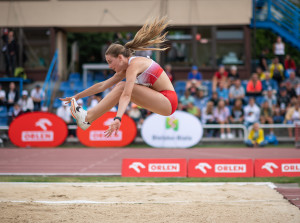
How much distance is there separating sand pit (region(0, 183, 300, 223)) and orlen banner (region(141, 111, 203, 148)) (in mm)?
6300

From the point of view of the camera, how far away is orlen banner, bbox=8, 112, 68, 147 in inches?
588

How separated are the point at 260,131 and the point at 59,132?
671 cm

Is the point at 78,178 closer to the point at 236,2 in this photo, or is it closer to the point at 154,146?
the point at 154,146

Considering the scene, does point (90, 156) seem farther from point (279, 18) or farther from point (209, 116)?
point (279, 18)

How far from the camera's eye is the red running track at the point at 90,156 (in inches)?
403

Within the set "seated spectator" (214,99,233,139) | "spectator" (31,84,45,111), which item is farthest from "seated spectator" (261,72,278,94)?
"spectator" (31,84,45,111)

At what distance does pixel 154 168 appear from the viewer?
9234 mm

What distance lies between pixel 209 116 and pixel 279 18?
23.2 feet

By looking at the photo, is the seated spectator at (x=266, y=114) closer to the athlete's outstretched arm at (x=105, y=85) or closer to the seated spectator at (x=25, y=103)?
the seated spectator at (x=25, y=103)

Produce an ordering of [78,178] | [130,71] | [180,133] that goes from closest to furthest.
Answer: [130,71] < [78,178] < [180,133]

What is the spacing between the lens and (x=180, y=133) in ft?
48.4

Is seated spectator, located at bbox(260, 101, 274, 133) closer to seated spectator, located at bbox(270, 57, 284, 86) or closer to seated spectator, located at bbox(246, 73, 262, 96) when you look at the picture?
seated spectator, located at bbox(246, 73, 262, 96)

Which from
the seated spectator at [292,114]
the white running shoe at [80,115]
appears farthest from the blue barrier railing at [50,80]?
the white running shoe at [80,115]

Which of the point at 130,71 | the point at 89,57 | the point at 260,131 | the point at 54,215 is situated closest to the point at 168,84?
the point at 130,71
